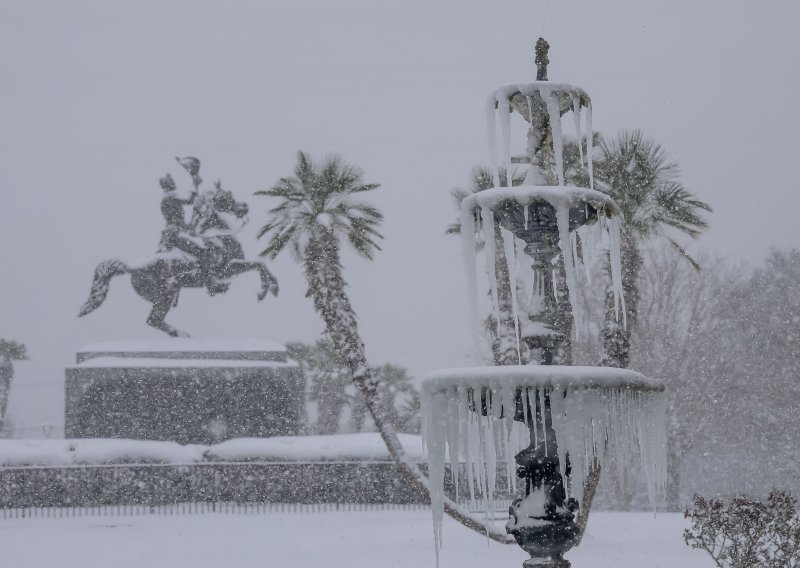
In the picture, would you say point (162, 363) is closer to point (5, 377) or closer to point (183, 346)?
point (183, 346)

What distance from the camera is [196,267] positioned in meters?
36.4

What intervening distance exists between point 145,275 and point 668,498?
2304 centimetres

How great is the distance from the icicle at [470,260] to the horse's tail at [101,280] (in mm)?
28953

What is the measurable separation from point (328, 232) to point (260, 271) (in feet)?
38.9

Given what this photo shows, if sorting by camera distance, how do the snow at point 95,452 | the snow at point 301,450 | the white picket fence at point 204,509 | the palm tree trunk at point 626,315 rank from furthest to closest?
the snow at point 301,450 → the snow at point 95,452 → the white picket fence at point 204,509 → the palm tree trunk at point 626,315

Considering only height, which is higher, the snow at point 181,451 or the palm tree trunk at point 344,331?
the palm tree trunk at point 344,331

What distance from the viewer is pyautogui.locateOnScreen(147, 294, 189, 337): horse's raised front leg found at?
36.7 metres

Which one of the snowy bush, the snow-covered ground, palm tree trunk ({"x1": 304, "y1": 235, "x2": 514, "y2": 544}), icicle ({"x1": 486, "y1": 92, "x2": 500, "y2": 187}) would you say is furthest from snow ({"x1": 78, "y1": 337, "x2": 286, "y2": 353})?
icicle ({"x1": 486, "y1": 92, "x2": 500, "y2": 187})

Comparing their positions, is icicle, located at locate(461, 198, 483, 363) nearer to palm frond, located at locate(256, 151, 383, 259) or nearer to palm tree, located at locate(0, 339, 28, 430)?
palm frond, located at locate(256, 151, 383, 259)

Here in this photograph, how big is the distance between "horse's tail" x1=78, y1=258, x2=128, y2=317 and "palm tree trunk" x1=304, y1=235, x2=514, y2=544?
45.0ft

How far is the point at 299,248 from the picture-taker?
2567 centimetres

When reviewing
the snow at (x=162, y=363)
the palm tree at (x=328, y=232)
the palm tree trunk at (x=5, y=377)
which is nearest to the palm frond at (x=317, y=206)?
the palm tree at (x=328, y=232)

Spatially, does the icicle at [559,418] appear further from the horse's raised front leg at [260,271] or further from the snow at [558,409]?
the horse's raised front leg at [260,271]

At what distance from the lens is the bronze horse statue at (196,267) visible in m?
36.3
